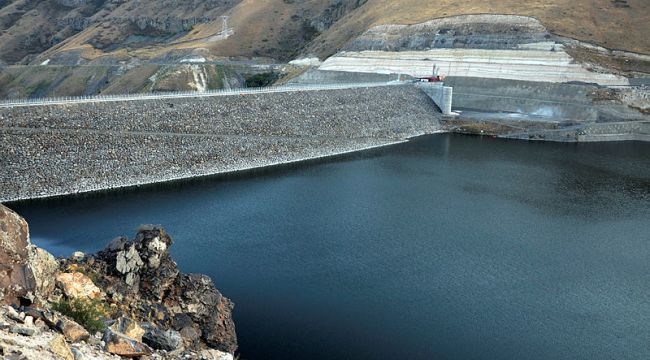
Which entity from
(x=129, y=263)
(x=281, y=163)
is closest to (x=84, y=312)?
(x=129, y=263)

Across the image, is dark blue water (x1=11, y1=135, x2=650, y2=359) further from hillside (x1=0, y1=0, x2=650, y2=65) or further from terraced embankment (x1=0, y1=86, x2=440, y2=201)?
hillside (x1=0, y1=0, x2=650, y2=65)

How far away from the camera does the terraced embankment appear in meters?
46.7

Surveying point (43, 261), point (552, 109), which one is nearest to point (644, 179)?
point (552, 109)

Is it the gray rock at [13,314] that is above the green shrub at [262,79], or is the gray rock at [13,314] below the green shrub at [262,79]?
above

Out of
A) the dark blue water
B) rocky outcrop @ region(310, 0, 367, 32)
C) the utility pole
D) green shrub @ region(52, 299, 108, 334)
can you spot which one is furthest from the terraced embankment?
rocky outcrop @ region(310, 0, 367, 32)

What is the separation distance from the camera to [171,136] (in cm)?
5469

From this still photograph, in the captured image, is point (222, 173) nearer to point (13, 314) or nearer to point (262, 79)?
point (13, 314)

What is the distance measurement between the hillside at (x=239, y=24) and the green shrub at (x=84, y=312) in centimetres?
8832

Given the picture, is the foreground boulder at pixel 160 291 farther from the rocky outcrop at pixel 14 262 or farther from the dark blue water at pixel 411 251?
the rocky outcrop at pixel 14 262

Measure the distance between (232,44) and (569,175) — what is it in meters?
90.4

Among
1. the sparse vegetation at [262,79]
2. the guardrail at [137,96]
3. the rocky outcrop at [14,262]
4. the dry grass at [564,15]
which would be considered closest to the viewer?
the rocky outcrop at [14,262]

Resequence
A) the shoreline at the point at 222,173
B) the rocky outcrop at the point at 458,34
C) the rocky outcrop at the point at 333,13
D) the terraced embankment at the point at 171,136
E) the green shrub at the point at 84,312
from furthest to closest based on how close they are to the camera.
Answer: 1. the rocky outcrop at the point at 333,13
2. the rocky outcrop at the point at 458,34
3. the terraced embankment at the point at 171,136
4. the shoreline at the point at 222,173
5. the green shrub at the point at 84,312

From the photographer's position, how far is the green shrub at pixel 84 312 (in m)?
17.1

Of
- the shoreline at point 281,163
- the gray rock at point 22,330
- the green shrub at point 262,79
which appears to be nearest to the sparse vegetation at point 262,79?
the green shrub at point 262,79
